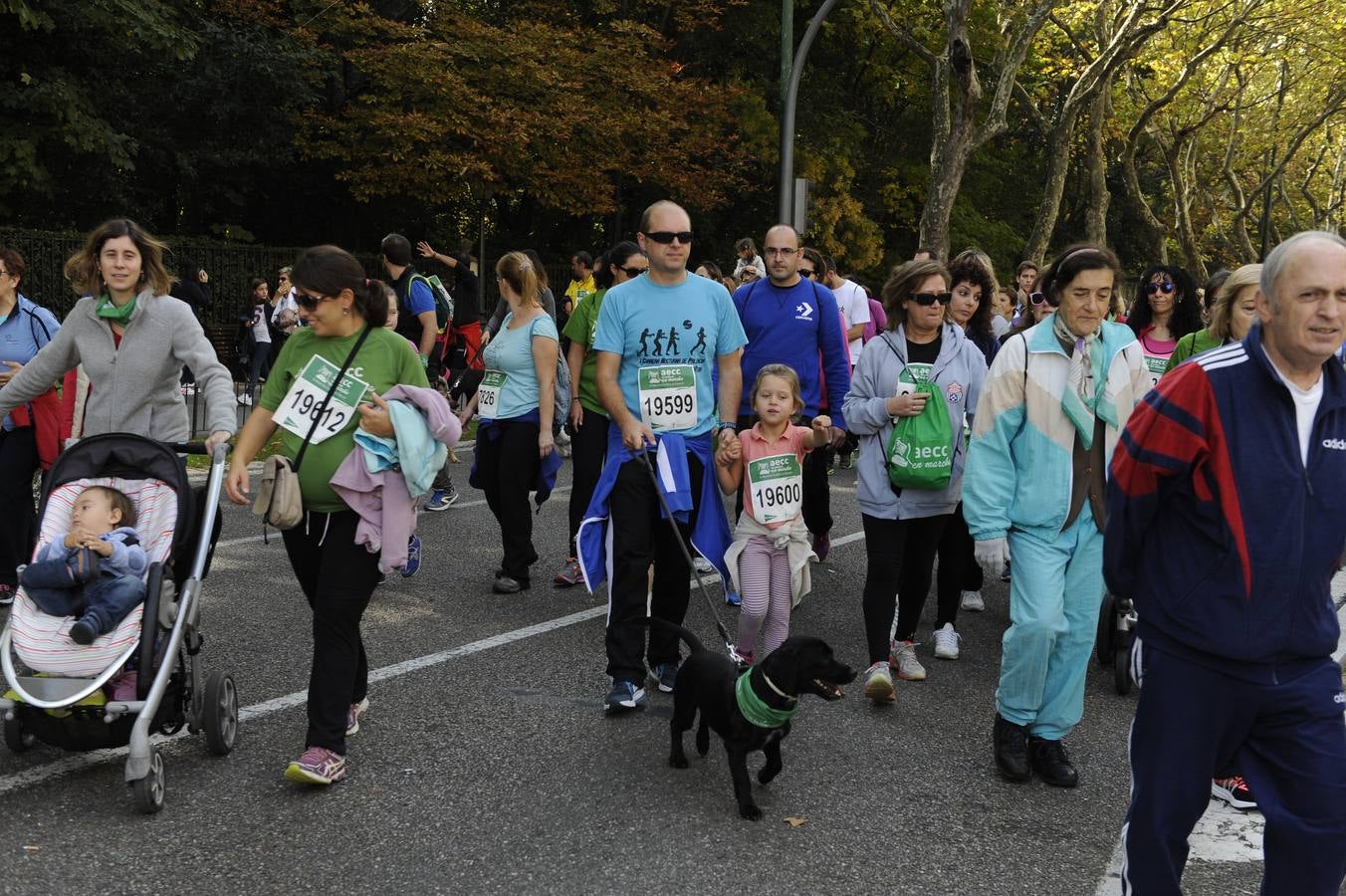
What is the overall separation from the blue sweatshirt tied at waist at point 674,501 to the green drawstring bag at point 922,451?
2.55 feet

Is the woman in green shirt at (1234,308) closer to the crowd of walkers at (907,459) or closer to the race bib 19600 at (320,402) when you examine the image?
the crowd of walkers at (907,459)

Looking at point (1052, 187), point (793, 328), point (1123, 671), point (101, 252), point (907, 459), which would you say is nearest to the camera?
point (101, 252)

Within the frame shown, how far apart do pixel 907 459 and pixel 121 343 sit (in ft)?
10.7

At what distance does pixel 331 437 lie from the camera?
15.1 feet

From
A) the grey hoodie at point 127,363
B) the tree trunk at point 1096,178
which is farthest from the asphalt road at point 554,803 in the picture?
the tree trunk at point 1096,178

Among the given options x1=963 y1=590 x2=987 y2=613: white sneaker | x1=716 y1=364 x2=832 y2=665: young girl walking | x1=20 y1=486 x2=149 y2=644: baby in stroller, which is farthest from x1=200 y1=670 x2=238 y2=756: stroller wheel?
x1=963 y1=590 x2=987 y2=613: white sneaker

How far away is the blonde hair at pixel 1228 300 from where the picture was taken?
557cm

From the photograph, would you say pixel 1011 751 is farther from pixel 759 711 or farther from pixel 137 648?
pixel 137 648

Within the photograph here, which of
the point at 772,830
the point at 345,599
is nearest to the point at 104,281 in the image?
the point at 345,599

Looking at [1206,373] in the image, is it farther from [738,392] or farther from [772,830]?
[738,392]

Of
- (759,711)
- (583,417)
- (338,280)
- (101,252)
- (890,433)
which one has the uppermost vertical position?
(101,252)

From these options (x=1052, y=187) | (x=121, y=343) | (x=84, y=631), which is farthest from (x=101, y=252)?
(x=1052, y=187)

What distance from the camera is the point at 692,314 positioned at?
218 inches

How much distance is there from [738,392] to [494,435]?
8.11ft
